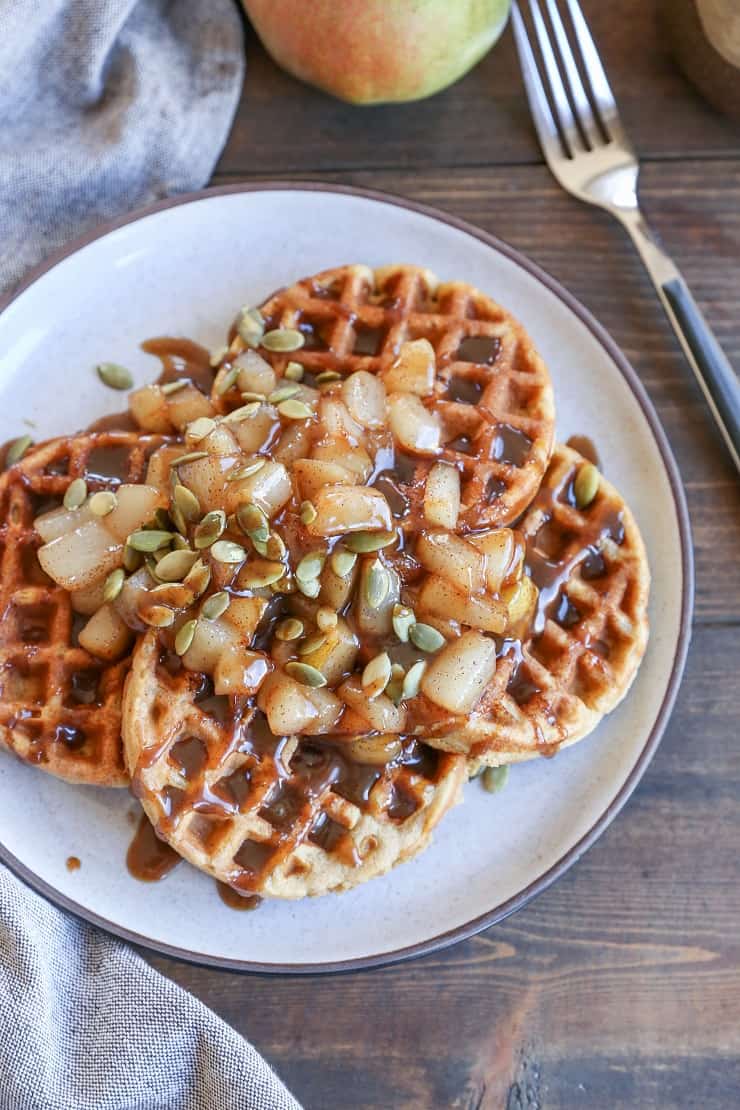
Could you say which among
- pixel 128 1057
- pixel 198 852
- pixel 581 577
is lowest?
pixel 128 1057

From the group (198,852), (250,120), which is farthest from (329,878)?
(250,120)

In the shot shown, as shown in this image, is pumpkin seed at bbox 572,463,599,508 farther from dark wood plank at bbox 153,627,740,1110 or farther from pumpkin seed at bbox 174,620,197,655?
pumpkin seed at bbox 174,620,197,655

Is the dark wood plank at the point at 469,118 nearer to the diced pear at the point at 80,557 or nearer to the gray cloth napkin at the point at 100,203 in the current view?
the gray cloth napkin at the point at 100,203

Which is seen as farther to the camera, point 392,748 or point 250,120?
point 250,120

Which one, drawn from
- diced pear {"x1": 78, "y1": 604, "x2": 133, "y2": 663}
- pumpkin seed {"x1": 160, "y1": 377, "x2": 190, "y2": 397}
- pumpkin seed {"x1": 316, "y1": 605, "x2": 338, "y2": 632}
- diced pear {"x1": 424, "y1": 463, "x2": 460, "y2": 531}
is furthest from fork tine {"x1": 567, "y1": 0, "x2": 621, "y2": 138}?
diced pear {"x1": 78, "y1": 604, "x2": 133, "y2": 663}

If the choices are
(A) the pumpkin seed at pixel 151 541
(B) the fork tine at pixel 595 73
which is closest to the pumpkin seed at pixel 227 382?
(A) the pumpkin seed at pixel 151 541

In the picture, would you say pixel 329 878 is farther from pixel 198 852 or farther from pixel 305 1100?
Result: pixel 305 1100
